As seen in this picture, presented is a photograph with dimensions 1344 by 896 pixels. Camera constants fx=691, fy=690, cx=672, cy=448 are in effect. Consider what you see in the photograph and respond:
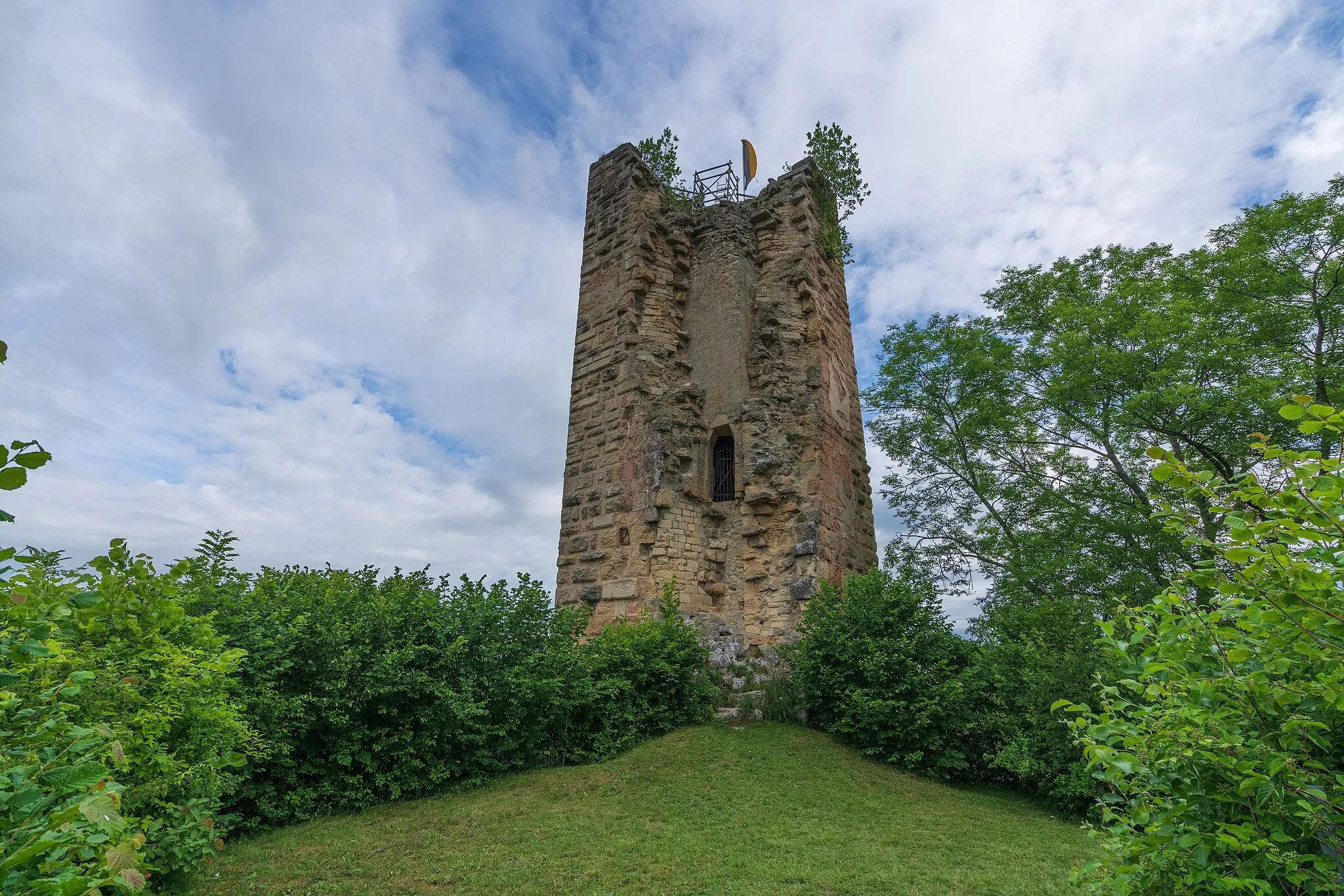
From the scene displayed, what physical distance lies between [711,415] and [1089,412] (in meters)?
7.84

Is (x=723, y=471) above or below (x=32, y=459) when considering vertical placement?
above

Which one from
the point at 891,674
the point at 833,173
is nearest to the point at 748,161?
the point at 833,173

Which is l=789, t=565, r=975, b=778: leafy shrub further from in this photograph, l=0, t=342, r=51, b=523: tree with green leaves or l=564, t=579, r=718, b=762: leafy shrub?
l=0, t=342, r=51, b=523: tree with green leaves

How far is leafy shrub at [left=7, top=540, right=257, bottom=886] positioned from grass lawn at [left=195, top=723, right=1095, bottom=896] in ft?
2.35

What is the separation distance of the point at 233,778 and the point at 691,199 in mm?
12931

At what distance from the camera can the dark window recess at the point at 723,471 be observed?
1196 cm

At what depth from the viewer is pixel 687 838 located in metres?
5.57

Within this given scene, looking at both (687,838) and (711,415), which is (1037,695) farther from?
(711,415)

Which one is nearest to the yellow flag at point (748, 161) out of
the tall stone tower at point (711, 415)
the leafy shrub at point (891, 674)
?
the tall stone tower at point (711, 415)

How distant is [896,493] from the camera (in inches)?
691

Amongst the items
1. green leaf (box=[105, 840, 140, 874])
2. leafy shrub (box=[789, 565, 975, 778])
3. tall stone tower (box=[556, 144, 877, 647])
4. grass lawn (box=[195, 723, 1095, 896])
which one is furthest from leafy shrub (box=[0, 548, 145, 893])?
tall stone tower (box=[556, 144, 877, 647])

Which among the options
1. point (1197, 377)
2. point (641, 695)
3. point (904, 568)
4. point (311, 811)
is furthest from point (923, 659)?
point (1197, 377)

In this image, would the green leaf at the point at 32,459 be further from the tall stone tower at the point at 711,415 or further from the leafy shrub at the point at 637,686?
the tall stone tower at the point at 711,415

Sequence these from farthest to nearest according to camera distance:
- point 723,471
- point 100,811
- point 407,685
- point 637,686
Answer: point 723,471 → point 637,686 → point 407,685 → point 100,811
